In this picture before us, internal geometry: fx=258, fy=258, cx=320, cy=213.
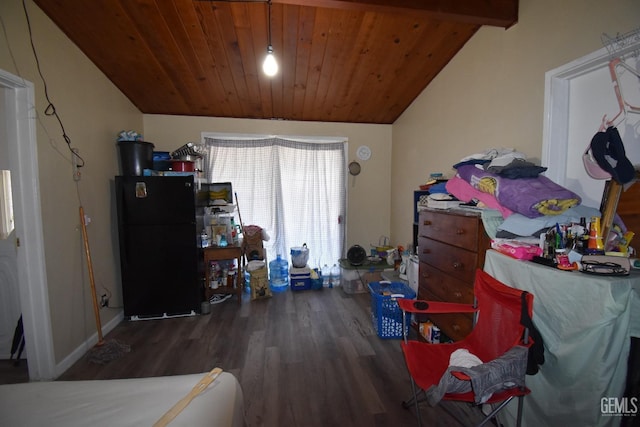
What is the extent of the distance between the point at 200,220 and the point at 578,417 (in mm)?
3270

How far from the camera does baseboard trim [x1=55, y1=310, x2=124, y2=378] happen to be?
2.02 metres

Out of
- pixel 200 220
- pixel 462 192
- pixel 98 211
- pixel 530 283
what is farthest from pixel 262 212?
pixel 530 283

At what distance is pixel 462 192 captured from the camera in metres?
1.87

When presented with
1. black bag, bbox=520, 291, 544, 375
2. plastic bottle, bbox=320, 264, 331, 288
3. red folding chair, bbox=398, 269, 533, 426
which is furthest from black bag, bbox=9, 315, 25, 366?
black bag, bbox=520, 291, 544, 375

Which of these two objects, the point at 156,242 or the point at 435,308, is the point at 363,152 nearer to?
the point at 435,308

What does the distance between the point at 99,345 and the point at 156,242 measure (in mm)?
1007

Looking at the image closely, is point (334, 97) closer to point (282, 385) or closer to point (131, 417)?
point (282, 385)

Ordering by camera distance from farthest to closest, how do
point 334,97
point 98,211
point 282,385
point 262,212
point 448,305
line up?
point 262,212
point 334,97
point 98,211
point 282,385
point 448,305

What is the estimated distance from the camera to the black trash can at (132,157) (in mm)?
2777

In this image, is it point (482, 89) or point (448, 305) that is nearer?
point (448, 305)

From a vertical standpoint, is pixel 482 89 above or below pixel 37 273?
above

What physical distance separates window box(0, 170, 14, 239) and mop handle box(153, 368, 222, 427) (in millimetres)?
2404

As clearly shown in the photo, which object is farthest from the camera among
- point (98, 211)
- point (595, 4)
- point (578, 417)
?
point (98, 211)

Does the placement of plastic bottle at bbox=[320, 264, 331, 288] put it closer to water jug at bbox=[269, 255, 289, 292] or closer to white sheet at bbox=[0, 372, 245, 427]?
water jug at bbox=[269, 255, 289, 292]
